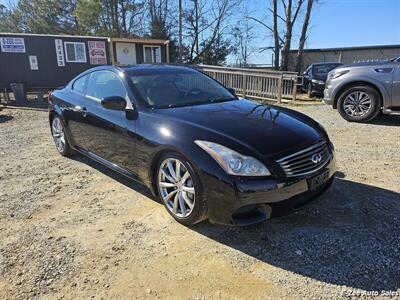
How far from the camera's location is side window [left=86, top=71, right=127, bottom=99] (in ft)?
12.4

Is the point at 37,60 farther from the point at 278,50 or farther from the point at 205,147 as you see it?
the point at 278,50

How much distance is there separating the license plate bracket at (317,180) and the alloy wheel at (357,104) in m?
4.84

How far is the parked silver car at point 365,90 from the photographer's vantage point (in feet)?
21.8

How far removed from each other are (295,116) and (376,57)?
2496 centimetres

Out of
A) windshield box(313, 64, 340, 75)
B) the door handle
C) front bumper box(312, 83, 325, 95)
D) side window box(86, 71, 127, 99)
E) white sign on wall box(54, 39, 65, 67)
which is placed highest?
white sign on wall box(54, 39, 65, 67)

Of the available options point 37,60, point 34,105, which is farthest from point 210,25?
point 34,105

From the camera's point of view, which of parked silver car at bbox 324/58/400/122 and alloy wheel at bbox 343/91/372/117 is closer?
parked silver car at bbox 324/58/400/122

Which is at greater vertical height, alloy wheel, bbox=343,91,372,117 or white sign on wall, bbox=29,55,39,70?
white sign on wall, bbox=29,55,39,70

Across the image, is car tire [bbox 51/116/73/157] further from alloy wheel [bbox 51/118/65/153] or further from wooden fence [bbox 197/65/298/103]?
wooden fence [bbox 197/65/298/103]

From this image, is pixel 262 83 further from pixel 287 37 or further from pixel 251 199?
pixel 287 37

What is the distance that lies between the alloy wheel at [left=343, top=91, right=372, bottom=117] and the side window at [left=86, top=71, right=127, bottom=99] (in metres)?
5.36

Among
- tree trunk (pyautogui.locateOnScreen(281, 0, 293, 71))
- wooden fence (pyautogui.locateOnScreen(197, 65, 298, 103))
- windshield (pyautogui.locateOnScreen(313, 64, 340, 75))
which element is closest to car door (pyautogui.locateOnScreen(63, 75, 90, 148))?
wooden fence (pyautogui.locateOnScreen(197, 65, 298, 103))

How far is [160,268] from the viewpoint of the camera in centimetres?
254

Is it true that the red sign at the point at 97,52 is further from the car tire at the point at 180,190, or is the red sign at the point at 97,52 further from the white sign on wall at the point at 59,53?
the car tire at the point at 180,190
